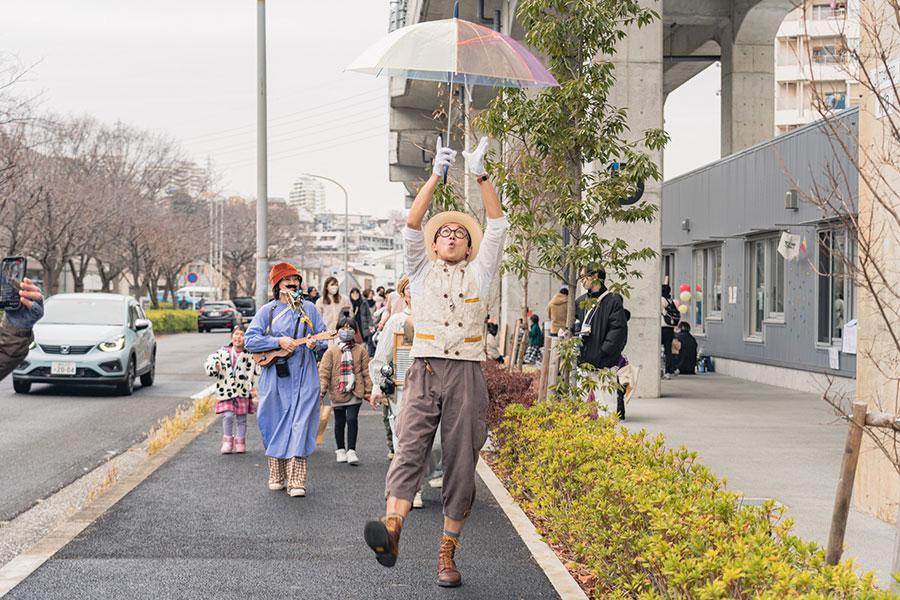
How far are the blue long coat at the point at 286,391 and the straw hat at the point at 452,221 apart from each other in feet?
8.99

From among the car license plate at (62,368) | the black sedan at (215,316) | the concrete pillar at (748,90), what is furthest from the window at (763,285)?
the black sedan at (215,316)

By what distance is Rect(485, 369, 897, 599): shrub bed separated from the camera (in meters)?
3.36

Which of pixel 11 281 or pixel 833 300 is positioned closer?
pixel 11 281

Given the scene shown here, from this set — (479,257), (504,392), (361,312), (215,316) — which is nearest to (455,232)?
(479,257)

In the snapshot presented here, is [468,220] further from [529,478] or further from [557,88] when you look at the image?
[557,88]

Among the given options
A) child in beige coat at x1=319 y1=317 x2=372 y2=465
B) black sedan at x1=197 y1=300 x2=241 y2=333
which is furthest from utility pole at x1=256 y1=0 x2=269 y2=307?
black sedan at x1=197 y1=300 x2=241 y2=333

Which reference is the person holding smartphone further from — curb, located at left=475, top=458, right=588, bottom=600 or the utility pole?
the utility pole

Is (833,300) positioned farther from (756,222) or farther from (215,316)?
(215,316)

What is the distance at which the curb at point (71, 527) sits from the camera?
18.6 ft

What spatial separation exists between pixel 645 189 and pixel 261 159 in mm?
6427

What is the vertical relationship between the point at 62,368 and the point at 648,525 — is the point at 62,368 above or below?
below

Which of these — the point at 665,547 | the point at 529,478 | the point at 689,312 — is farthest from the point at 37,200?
the point at 665,547

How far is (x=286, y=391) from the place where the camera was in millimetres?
8438

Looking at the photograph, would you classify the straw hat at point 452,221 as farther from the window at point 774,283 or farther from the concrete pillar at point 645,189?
the window at point 774,283
